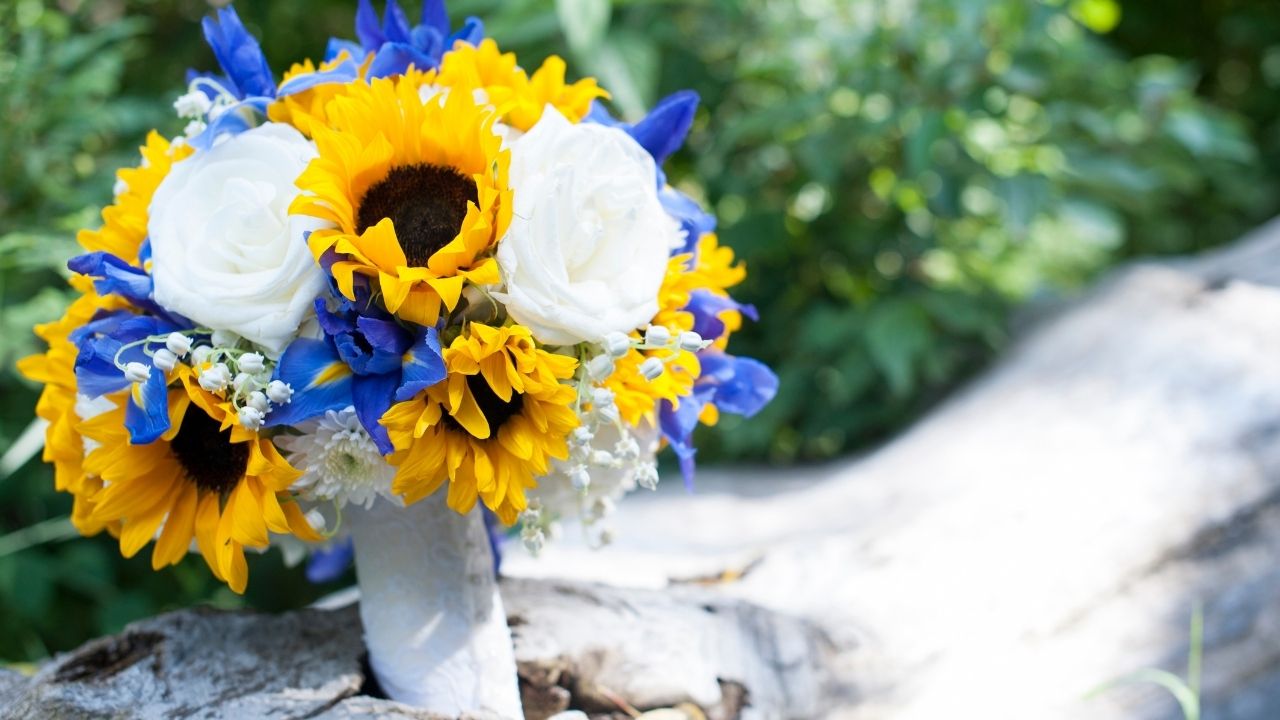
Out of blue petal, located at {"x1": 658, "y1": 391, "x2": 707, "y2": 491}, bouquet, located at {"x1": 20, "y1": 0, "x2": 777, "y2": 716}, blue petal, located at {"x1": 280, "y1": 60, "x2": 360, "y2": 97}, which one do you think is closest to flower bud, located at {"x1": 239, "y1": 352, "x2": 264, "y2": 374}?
bouquet, located at {"x1": 20, "y1": 0, "x2": 777, "y2": 716}

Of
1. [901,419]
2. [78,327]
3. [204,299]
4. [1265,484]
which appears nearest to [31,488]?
[78,327]

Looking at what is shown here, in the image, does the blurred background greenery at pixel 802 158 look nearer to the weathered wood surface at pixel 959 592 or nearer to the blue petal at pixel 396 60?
the weathered wood surface at pixel 959 592

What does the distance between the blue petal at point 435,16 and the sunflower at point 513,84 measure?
6 cm

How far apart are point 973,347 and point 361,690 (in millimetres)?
1519

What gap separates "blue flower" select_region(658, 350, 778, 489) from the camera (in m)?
0.97

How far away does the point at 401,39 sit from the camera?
101 centimetres

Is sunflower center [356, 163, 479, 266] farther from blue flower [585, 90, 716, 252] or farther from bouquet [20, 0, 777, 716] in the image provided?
blue flower [585, 90, 716, 252]

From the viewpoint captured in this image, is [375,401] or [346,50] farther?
[346,50]

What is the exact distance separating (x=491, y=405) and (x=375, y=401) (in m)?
0.09

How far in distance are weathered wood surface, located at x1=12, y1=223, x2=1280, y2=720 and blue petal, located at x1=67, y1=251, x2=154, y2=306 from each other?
1.14 ft

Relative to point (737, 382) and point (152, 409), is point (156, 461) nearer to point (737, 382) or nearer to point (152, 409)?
point (152, 409)

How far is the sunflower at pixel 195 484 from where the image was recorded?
0.83 metres

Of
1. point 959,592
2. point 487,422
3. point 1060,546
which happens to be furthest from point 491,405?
point 1060,546

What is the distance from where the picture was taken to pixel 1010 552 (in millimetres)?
1301
